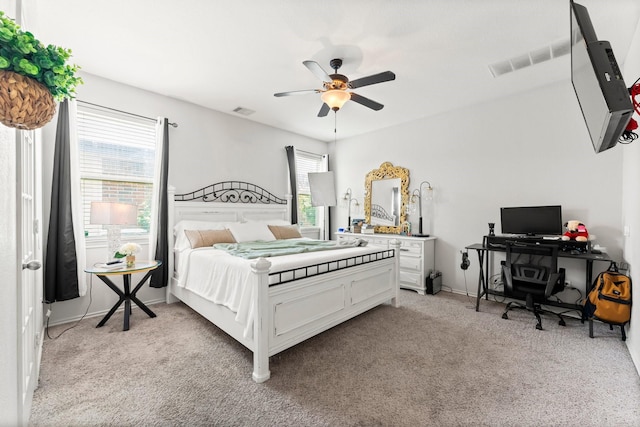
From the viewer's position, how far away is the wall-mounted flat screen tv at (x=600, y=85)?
1145 mm

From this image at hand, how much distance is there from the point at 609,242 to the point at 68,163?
5928 millimetres

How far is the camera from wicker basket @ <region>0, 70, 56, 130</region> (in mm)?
954

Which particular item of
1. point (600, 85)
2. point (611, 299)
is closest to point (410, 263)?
point (611, 299)

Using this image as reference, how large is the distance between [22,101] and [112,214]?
6.75 feet

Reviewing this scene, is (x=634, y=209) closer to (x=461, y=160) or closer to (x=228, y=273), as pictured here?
(x=461, y=160)

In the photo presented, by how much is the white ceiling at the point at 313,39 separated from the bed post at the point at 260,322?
2.00m

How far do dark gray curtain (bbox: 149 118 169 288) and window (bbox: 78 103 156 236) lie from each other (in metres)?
0.19

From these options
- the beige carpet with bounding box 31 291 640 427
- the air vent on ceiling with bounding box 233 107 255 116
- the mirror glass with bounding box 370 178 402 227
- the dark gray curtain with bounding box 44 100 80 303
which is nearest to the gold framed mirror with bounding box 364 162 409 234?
the mirror glass with bounding box 370 178 402 227

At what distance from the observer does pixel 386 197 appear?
16.8 ft

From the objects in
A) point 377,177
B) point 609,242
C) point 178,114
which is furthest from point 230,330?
point 609,242

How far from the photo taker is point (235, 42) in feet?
8.51

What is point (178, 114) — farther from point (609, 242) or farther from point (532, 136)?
point (609, 242)

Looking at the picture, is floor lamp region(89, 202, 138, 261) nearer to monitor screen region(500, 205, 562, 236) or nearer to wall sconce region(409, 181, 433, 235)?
wall sconce region(409, 181, 433, 235)

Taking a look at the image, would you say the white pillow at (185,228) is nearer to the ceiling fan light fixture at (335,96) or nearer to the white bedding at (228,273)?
the white bedding at (228,273)
